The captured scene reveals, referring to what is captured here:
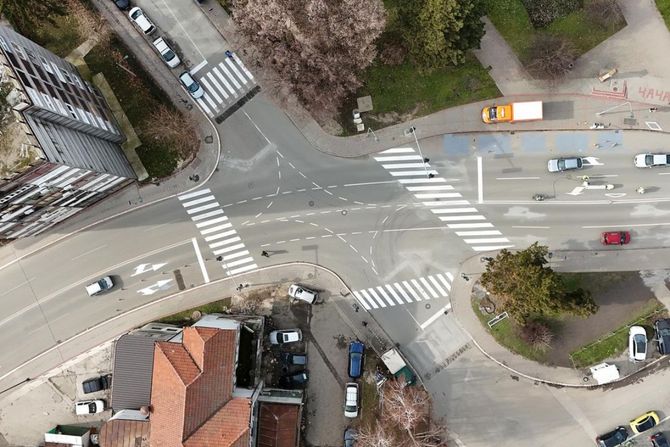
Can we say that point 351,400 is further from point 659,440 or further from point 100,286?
point 659,440

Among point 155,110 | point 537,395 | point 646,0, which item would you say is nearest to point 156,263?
point 155,110

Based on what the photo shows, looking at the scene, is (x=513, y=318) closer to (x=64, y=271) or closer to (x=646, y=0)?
(x=646, y=0)

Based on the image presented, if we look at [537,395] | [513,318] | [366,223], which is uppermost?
[366,223]

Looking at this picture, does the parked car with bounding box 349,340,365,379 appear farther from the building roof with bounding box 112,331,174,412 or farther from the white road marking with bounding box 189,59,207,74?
the white road marking with bounding box 189,59,207,74

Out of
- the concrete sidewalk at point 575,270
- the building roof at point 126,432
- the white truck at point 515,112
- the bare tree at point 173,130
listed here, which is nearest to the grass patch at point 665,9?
the white truck at point 515,112

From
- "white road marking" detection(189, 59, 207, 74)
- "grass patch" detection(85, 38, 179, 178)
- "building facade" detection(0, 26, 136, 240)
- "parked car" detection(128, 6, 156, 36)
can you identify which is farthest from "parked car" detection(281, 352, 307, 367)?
"parked car" detection(128, 6, 156, 36)

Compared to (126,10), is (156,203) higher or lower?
lower
